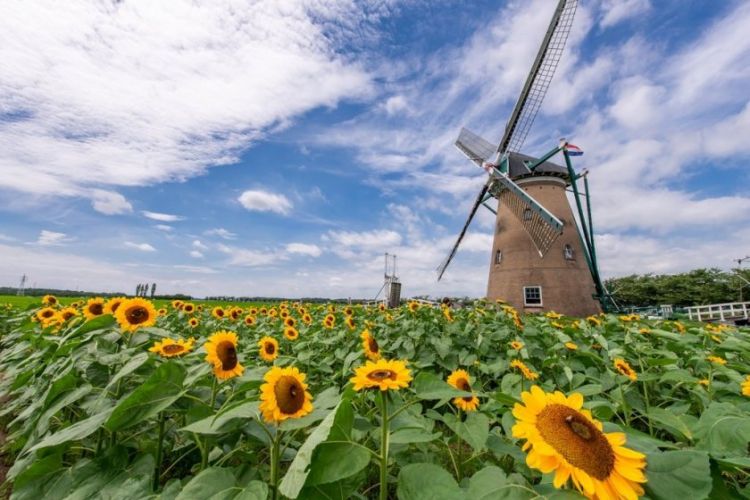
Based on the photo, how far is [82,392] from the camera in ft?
5.93

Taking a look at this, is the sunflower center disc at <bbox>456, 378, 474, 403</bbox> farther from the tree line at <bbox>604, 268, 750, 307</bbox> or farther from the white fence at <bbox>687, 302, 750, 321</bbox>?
the tree line at <bbox>604, 268, 750, 307</bbox>

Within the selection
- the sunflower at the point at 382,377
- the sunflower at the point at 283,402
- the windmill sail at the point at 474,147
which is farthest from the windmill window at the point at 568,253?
the sunflower at the point at 283,402

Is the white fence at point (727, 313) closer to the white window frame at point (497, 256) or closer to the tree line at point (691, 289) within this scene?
the white window frame at point (497, 256)

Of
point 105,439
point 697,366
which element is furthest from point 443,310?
point 105,439

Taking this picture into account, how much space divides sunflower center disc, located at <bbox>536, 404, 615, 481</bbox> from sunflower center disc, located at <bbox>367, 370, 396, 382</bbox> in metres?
0.69

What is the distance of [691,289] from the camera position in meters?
50.0

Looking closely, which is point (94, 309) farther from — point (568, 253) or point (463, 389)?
point (568, 253)

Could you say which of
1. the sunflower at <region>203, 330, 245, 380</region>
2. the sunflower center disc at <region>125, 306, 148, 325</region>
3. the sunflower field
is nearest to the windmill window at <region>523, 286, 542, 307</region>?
the sunflower field

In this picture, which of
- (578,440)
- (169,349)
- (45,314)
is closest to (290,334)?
(169,349)

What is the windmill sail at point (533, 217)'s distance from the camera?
21.0 m

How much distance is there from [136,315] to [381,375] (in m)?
2.12

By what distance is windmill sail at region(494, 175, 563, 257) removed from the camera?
2105cm

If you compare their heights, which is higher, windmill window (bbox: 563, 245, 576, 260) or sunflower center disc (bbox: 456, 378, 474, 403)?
windmill window (bbox: 563, 245, 576, 260)

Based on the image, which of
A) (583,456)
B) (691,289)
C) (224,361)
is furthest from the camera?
(691,289)
